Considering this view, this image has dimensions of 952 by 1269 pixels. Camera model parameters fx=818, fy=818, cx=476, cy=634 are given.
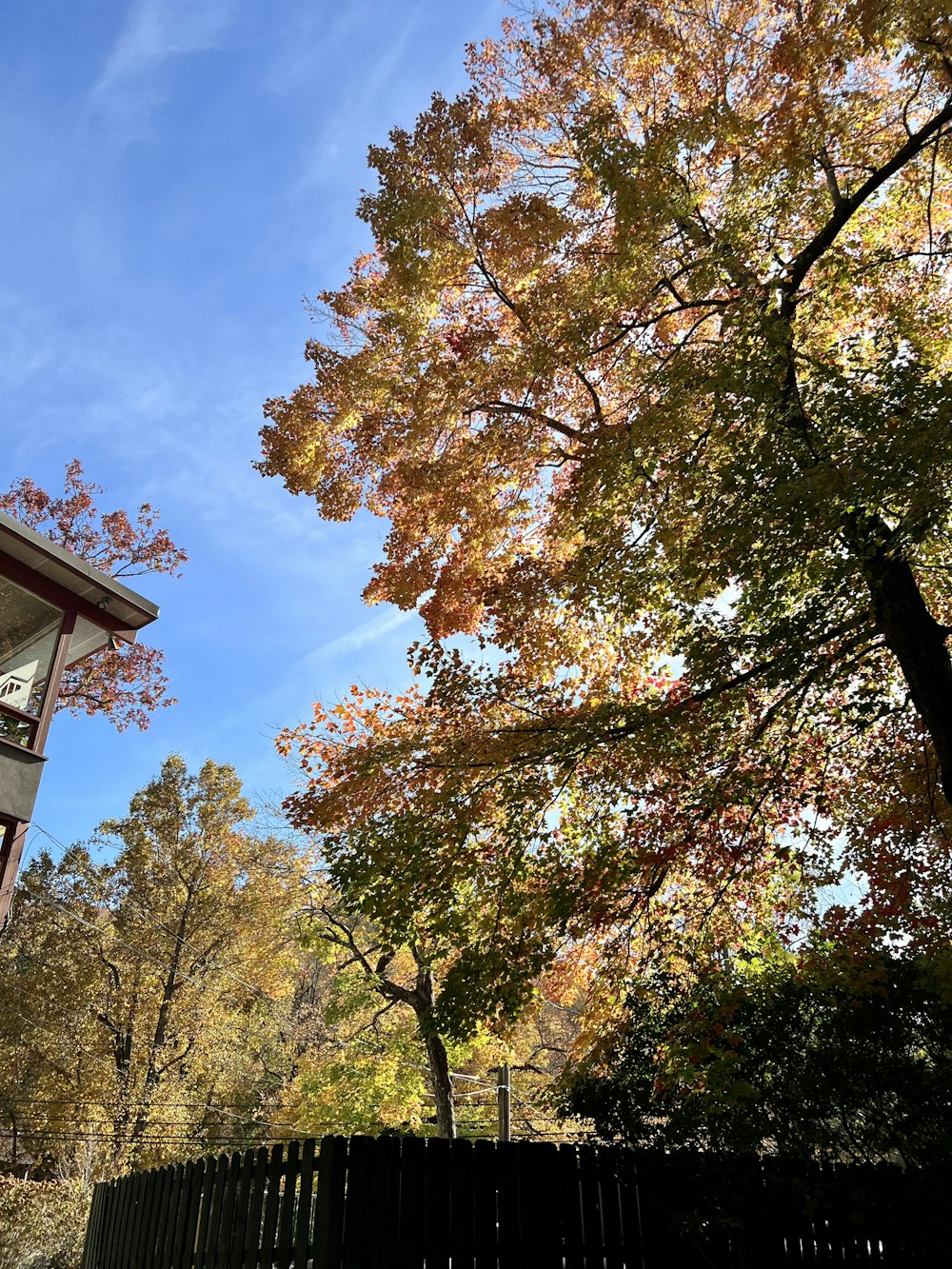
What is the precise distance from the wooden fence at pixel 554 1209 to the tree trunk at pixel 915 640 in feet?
9.08

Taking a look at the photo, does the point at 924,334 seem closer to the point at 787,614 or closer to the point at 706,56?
the point at 787,614

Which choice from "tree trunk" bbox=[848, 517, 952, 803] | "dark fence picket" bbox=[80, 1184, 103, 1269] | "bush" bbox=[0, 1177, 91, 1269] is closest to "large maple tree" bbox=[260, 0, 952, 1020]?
"tree trunk" bbox=[848, 517, 952, 803]

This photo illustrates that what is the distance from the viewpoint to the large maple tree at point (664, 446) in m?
5.89

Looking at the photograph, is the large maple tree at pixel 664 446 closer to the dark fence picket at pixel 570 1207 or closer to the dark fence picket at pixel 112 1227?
the dark fence picket at pixel 570 1207

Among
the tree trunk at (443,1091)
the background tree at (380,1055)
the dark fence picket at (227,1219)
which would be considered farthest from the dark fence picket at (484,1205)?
the tree trunk at (443,1091)

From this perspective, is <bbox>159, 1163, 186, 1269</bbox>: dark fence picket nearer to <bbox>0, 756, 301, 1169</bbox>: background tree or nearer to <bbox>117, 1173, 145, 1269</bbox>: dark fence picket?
<bbox>117, 1173, 145, 1269</bbox>: dark fence picket

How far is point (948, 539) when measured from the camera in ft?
20.2

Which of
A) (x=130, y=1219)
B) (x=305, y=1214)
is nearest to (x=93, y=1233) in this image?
(x=130, y=1219)

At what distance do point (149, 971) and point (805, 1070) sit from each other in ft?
55.7

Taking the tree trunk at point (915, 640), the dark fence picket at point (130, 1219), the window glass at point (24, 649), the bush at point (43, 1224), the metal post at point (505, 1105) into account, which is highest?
the window glass at point (24, 649)

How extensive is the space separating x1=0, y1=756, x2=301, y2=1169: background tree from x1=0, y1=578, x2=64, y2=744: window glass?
24.4ft

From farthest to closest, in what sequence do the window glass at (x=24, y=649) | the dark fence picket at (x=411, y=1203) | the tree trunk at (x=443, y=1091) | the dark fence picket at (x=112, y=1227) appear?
the tree trunk at (x=443, y=1091) → the window glass at (x=24, y=649) → the dark fence picket at (x=112, y=1227) → the dark fence picket at (x=411, y=1203)

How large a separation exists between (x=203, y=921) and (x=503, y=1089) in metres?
9.15

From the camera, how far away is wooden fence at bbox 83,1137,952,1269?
15.4ft
